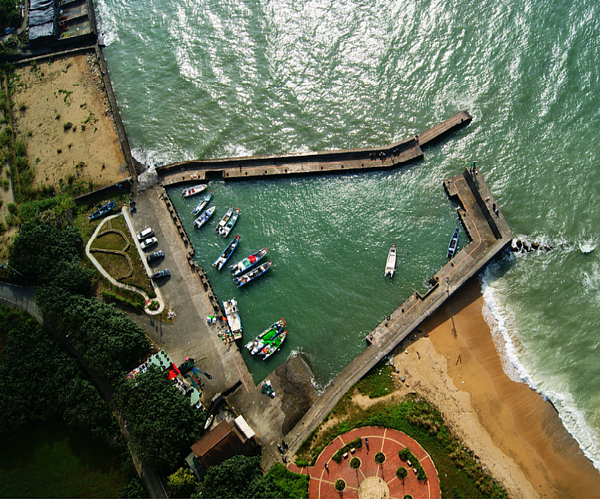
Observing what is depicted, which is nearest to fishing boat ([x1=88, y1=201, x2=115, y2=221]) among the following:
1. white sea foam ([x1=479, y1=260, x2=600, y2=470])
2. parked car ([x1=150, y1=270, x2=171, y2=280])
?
parked car ([x1=150, y1=270, x2=171, y2=280])

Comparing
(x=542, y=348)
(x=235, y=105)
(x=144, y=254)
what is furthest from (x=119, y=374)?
(x=542, y=348)

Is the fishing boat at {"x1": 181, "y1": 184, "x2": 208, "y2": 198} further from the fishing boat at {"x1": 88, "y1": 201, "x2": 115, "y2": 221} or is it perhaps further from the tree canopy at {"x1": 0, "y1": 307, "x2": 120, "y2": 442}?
the tree canopy at {"x1": 0, "y1": 307, "x2": 120, "y2": 442}

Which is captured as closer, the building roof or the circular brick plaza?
the circular brick plaza

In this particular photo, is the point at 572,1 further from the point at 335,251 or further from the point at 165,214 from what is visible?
the point at 165,214

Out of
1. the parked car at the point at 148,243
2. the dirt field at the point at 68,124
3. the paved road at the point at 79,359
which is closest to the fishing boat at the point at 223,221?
the parked car at the point at 148,243

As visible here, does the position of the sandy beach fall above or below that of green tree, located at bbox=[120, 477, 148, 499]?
below

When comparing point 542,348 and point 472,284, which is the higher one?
point 472,284

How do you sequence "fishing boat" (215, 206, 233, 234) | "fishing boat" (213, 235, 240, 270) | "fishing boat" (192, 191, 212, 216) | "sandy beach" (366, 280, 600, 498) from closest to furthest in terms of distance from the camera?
"sandy beach" (366, 280, 600, 498)
"fishing boat" (213, 235, 240, 270)
"fishing boat" (215, 206, 233, 234)
"fishing boat" (192, 191, 212, 216)
